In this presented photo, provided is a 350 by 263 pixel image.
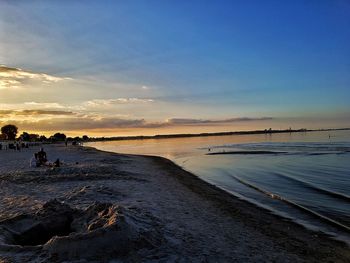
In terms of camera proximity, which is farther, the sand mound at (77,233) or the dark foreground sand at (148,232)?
the dark foreground sand at (148,232)

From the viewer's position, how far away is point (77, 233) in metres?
8.54

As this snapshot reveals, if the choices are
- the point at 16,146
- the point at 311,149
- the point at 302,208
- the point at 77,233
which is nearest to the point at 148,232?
the point at 77,233

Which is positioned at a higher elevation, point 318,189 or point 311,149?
point 311,149

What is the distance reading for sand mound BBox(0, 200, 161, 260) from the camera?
7.99 m

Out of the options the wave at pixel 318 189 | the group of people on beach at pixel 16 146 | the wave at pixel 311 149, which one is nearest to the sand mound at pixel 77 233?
the wave at pixel 318 189

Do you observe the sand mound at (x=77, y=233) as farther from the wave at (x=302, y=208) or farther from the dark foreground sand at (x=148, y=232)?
the wave at (x=302, y=208)

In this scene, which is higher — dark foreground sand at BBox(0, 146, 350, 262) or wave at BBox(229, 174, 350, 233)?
dark foreground sand at BBox(0, 146, 350, 262)

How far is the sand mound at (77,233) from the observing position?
7992mm

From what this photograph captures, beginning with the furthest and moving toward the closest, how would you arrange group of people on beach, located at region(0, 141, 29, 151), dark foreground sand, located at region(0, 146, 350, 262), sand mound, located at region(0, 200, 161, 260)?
1. group of people on beach, located at region(0, 141, 29, 151)
2. dark foreground sand, located at region(0, 146, 350, 262)
3. sand mound, located at region(0, 200, 161, 260)

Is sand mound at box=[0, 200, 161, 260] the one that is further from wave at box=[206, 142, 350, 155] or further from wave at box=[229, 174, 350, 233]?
wave at box=[206, 142, 350, 155]

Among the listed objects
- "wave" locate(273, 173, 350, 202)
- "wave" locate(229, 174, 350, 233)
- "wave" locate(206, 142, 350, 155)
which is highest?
"wave" locate(206, 142, 350, 155)

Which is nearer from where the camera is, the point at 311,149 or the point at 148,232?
the point at 148,232

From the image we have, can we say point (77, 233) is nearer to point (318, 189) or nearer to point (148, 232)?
point (148, 232)

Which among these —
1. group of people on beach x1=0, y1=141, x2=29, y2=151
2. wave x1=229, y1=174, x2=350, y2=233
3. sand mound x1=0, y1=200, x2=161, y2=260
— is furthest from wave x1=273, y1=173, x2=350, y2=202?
group of people on beach x1=0, y1=141, x2=29, y2=151
